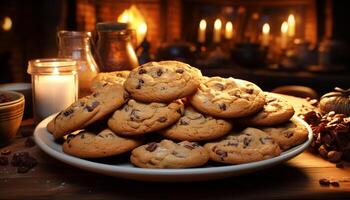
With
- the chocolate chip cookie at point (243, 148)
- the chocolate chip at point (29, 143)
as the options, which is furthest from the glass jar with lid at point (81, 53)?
the chocolate chip cookie at point (243, 148)

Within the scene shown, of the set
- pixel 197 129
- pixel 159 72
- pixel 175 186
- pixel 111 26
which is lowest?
pixel 175 186

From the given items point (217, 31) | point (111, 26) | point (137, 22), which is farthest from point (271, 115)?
point (217, 31)

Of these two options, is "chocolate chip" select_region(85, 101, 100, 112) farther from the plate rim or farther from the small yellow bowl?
the small yellow bowl

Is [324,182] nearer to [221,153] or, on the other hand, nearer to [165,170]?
[221,153]

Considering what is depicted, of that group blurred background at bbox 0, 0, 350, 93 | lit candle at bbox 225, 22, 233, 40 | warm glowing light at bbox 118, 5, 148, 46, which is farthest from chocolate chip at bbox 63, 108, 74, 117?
lit candle at bbox 225, 22, 233, 40

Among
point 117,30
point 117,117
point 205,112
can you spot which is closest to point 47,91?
point 117,30

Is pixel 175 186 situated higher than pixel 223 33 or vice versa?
pixel 223 33
